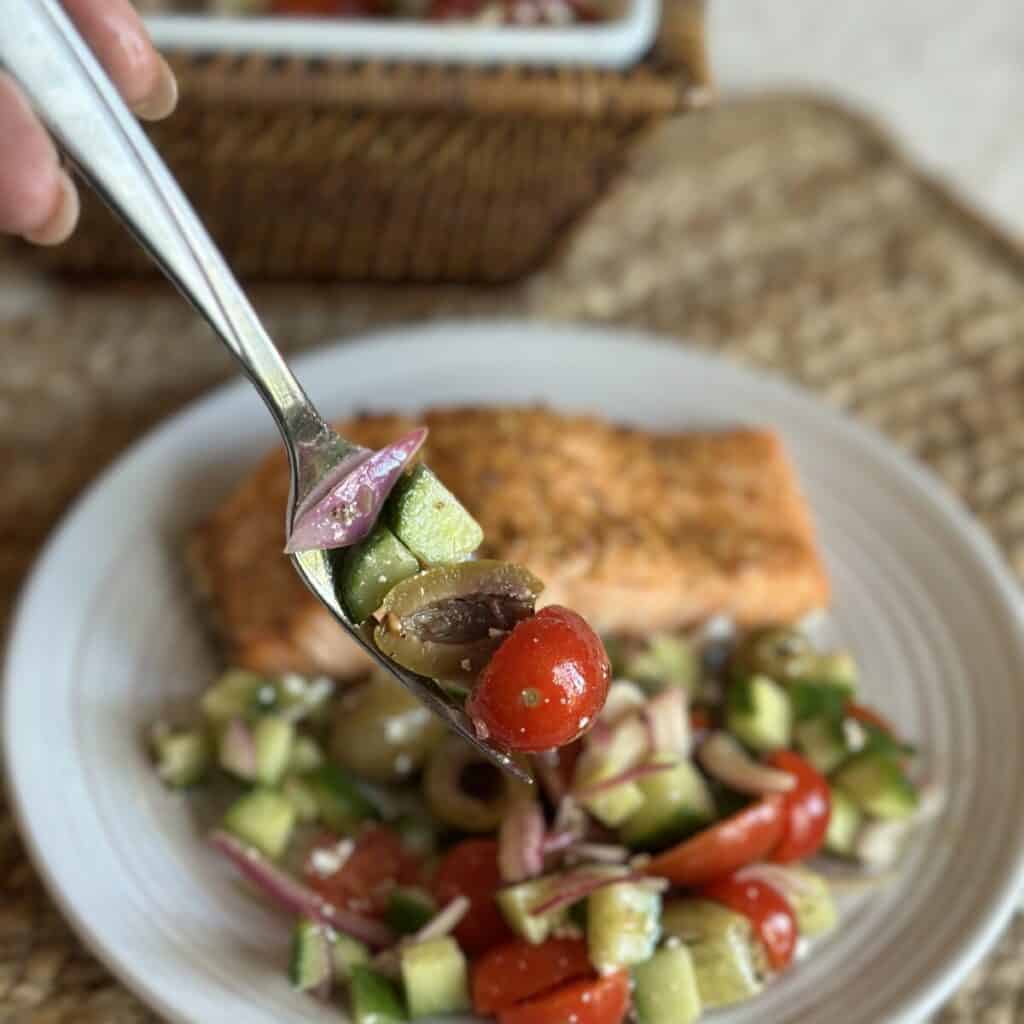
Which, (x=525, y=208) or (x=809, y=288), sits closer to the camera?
(x=525, y=208)

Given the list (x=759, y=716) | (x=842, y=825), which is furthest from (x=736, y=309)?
(x=842, y=825)

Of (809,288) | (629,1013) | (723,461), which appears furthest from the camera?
(809,288)

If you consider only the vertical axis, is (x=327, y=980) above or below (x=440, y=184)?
below

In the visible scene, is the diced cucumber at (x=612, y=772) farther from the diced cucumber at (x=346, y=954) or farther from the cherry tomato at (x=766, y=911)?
the diced cucumber at (x=346, y=954)

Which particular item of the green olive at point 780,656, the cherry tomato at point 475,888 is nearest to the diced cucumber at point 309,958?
the cherry tomato at point 475,888

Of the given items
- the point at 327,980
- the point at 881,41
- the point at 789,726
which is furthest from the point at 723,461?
the point at 881,41

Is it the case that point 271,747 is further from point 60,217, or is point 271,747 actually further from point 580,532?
point 60,217

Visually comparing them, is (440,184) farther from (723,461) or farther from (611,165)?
(723,461)
